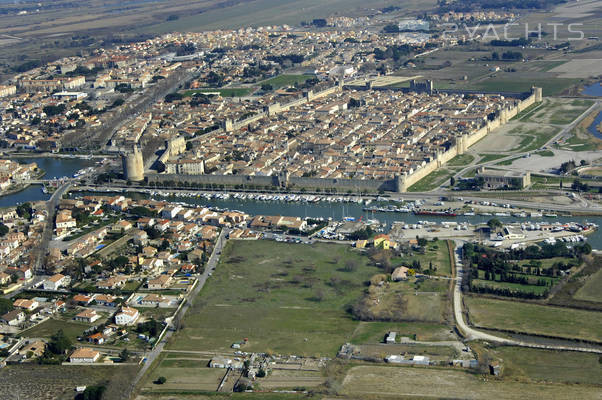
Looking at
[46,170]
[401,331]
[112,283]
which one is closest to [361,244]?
[401,331]


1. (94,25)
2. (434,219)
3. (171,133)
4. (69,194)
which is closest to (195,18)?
(94,25)

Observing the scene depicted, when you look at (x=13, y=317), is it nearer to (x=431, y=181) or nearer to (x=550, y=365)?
(x=550, y=365)

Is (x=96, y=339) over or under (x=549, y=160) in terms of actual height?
over

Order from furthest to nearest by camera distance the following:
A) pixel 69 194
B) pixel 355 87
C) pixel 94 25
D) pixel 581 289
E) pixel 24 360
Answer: pixel 94 25, pixel 355 87, pixel 69 194, pixel 581 289, pixel 24 360

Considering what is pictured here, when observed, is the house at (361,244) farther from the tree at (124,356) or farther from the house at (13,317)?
the house at (13,317)

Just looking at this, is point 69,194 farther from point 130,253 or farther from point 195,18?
point 195,18

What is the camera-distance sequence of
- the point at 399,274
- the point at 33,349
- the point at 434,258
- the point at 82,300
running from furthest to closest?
the point at 434,258, the point at 399,274, the point at 82,300, the point at 33,349

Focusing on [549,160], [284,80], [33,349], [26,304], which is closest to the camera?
[33,349]
